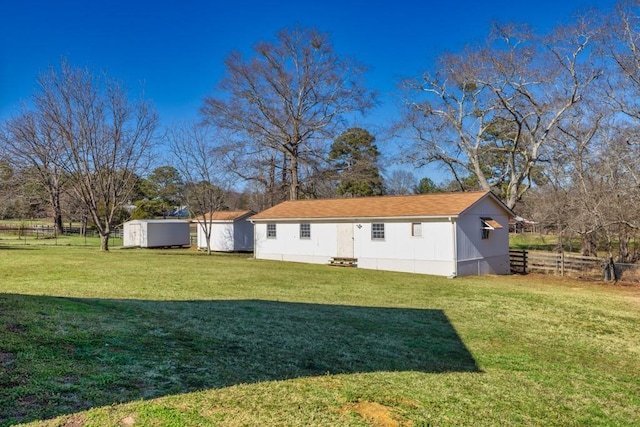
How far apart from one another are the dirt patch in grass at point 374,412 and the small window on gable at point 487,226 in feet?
52.8

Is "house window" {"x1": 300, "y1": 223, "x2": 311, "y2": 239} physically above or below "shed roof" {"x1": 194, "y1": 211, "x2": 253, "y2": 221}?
below

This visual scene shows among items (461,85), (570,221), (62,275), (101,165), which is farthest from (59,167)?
(570,221)

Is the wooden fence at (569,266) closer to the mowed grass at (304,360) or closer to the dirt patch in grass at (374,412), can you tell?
the mowed grass at (304,360)

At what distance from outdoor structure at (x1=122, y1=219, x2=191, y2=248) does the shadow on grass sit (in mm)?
24504

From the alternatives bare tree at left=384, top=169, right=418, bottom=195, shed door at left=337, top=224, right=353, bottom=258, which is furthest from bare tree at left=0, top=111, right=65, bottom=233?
A: bare tree at left=384, top=169, right=418, bottom=195

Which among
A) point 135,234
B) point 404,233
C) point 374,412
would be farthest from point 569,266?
point 135,234

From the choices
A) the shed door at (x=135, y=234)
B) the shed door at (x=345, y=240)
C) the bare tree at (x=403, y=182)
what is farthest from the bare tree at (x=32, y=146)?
the bare tree at (x=403, y=182)

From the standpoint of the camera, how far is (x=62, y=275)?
12.6m

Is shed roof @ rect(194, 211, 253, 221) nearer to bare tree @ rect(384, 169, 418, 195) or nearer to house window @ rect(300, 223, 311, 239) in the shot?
house window @ rect(300, 223, 311, 239)

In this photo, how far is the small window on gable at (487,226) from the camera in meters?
18.2

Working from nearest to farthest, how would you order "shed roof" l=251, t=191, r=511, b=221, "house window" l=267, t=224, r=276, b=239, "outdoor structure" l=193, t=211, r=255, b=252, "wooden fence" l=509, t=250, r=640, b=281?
"wooden fence" l=509, t=250, r=640, b=281 < "shed roof" l=251, t=191, r=511, b=221 < "house window" l=267, t=224, r=276, b=239 < "outdoor structure" l=193, t=211, r=255, b=252

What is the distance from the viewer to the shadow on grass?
354 cm

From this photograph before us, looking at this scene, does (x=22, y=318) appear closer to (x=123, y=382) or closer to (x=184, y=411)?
(x=123, y=382)

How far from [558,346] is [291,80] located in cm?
2624
